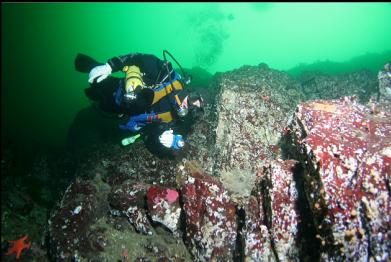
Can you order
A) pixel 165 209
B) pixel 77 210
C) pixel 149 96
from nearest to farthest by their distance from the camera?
pixel 165 209
pixel 77 210
pixel 149 96

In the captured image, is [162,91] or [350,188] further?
[162,91]

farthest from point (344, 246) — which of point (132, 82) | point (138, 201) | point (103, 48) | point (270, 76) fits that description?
point (103, 48)

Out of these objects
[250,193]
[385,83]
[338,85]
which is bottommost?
[250,193]

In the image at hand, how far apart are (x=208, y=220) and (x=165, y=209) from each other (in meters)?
0.98

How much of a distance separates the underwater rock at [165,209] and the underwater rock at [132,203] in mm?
360

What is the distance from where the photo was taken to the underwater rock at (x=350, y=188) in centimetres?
312

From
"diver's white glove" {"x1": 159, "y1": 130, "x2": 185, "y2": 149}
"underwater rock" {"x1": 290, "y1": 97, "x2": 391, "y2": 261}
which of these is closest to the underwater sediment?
"underwater rock" {"x1": 290, "y1": 97, "x2": 391, "y2": 261}

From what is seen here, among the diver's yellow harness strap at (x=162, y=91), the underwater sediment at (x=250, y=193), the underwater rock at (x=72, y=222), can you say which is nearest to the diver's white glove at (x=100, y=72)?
the diver's yellow harness strap at (x=162, y=91)

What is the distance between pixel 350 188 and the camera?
3.35 metres

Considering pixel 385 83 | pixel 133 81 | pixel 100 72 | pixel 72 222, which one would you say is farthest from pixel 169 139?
pixel 385 83

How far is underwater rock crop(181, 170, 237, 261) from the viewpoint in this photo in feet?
15.1

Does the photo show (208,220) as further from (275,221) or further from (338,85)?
(338,85)

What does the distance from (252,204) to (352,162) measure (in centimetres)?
174

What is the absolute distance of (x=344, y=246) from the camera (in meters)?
3.16
